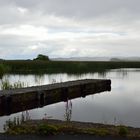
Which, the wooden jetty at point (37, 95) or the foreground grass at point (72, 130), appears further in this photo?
the wooden jetty at point (37, 95)

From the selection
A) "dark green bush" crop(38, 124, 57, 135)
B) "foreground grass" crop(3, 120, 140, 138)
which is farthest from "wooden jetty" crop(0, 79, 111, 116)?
"dark green bush" crop(38, 124, 57, 135)

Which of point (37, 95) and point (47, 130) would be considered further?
point (37, 95)

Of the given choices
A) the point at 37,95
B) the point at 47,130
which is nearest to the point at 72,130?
the point at 47,130

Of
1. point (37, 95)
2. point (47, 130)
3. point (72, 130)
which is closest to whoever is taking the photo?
point (47, 130)

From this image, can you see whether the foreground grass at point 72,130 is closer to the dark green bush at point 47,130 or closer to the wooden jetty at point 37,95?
the dark green bush at point 47,130

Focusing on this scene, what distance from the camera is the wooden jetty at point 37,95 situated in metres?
19.5

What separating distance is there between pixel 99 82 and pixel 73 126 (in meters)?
22.5

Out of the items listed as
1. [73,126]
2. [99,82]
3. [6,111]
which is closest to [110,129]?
[73,126]

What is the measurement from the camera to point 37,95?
2255 cm

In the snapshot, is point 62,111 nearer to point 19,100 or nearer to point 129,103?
point 19,100

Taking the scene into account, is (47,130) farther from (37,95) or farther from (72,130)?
(37,95)

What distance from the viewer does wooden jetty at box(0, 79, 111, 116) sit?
1947 centimetres

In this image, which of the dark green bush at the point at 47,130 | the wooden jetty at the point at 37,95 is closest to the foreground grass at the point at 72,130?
the dark green bush at the point at 47,130

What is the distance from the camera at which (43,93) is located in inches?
910
